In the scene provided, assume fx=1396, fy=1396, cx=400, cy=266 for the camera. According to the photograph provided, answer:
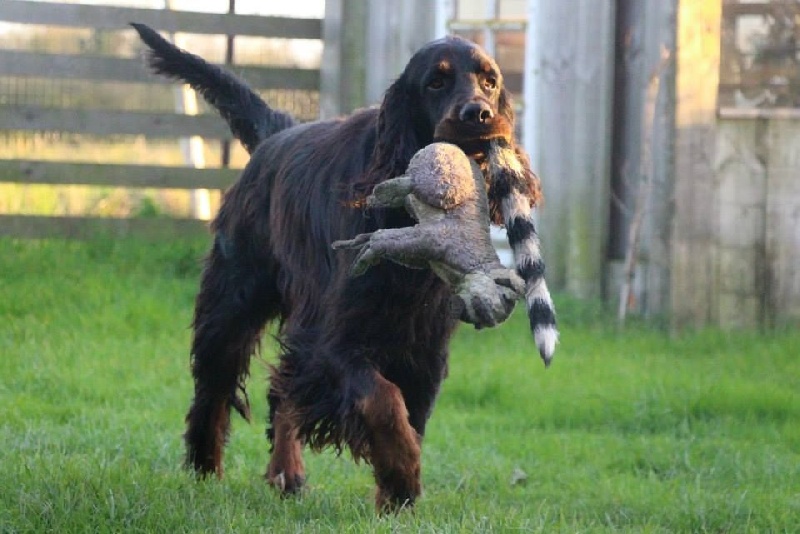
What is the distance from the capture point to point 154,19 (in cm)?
970

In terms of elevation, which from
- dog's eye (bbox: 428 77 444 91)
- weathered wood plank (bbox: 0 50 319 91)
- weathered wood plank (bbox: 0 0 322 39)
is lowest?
dog's eye (bbox: 428 77 444 91)

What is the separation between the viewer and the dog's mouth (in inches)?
160

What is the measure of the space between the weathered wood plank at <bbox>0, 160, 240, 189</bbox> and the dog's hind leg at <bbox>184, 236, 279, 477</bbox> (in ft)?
14.4

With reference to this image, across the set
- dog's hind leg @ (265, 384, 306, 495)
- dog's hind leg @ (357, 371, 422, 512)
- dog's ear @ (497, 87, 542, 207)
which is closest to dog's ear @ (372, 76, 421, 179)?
dog's ear @ (497, 87, 542, 207)

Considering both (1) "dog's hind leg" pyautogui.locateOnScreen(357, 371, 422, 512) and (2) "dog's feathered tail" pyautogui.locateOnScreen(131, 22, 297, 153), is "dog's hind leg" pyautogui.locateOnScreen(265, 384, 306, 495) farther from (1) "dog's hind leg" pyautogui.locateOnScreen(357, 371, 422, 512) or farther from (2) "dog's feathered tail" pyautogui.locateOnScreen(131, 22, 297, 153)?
(2) "dog's feathered tail" pyautogui.locateOnScreen(131, 22, 297, 153)

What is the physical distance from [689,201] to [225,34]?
3.60 m

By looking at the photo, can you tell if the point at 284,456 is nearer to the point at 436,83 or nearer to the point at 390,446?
the point at 390,446

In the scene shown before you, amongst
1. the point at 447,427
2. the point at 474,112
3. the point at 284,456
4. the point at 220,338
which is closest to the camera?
the point at 474,112

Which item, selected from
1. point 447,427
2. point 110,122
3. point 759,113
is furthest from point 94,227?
point 759,113

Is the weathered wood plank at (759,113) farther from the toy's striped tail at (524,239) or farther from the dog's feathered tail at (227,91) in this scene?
the toy's striped tail at (524,239)

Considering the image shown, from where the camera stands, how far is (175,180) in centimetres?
983

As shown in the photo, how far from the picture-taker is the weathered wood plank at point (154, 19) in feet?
31.5

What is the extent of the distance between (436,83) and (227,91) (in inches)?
73.6

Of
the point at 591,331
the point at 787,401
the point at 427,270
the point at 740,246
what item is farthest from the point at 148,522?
the point at 740,246
